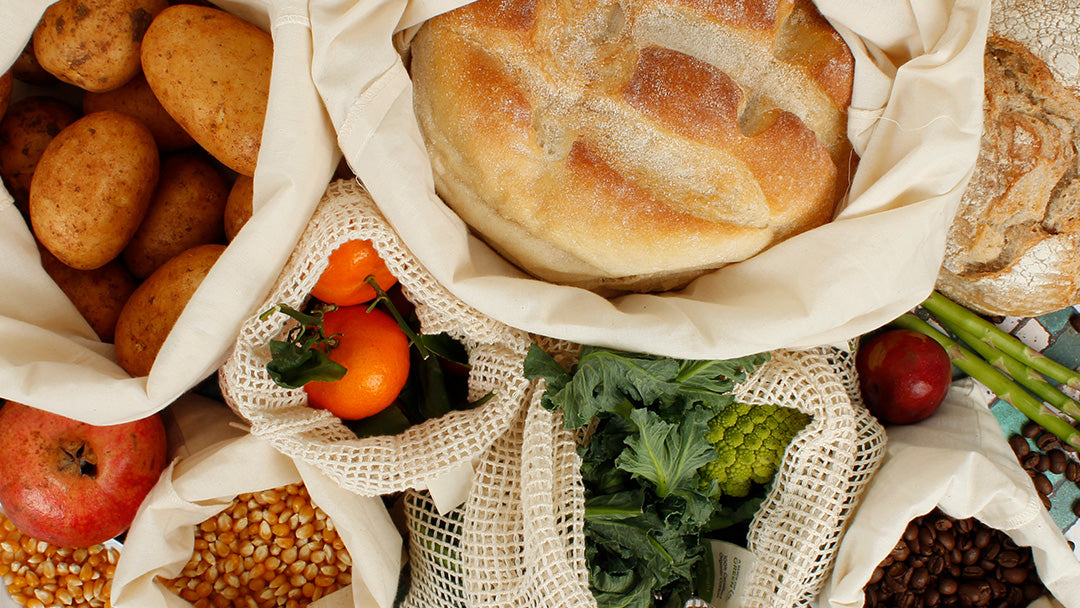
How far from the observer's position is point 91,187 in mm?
1122

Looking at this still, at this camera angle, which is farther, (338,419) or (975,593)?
(975,593)

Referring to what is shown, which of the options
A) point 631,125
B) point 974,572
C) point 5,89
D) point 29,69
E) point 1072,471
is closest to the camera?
point 631,125

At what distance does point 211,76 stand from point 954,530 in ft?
5.08

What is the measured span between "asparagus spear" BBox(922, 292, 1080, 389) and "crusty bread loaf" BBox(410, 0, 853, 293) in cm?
49

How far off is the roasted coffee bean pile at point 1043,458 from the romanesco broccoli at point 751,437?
0.58m

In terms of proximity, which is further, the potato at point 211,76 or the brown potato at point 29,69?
the brown potato at point 29,69

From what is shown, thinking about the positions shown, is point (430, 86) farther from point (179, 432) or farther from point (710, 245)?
point (179, 432)

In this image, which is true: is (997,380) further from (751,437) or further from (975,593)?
(751,437)

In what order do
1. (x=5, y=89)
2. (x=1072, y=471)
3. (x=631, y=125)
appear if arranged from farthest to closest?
(x=1072, y=471) < (x=5, y=89) < (x=631, y=125)

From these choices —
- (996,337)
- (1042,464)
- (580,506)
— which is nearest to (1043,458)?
(1042,464)

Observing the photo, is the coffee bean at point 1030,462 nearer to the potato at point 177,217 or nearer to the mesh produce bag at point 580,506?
the mesh produce bag at point 580,506

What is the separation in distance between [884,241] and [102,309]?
4.24 feet

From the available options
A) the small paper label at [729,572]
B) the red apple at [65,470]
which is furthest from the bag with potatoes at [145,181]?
the small paper label at [729,572]

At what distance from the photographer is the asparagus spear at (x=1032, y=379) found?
1.47 meters
